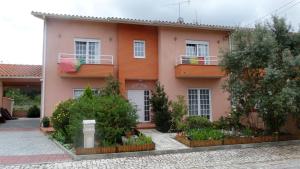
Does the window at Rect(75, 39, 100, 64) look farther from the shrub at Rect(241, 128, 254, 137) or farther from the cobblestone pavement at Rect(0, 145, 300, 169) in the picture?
the shrub at Rect(241, 128, 254, 137)

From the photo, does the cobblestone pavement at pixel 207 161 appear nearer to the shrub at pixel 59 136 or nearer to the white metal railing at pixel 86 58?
the shrub at pixel 59 136

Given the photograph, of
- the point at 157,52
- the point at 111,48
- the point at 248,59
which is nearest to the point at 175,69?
the point at 157,52

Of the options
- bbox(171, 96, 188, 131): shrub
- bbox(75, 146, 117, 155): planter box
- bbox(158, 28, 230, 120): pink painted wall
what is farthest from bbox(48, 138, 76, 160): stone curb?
bbox(158, 28, 230, 120): pink painted wall

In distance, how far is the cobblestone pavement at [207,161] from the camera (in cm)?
1090

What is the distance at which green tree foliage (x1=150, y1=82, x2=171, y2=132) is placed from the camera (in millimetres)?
18750

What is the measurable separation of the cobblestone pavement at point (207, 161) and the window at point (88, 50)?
32.0 feet

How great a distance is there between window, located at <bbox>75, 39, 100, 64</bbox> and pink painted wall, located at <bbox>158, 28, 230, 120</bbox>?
Answer: 165 inches

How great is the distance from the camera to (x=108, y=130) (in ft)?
42.8

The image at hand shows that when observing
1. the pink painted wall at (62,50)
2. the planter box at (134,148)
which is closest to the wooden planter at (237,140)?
the planter box at (134,148)

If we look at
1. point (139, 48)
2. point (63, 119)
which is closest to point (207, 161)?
point (63, 119)

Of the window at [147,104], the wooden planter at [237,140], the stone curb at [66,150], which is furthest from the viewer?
the window at [147,104]

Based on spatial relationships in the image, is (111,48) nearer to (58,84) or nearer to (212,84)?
(58,84)

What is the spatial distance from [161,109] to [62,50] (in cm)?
729

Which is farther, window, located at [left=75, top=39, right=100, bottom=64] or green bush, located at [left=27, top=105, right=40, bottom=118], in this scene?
green bush, located at [left=27, top=105, right=40, bottom=118]
